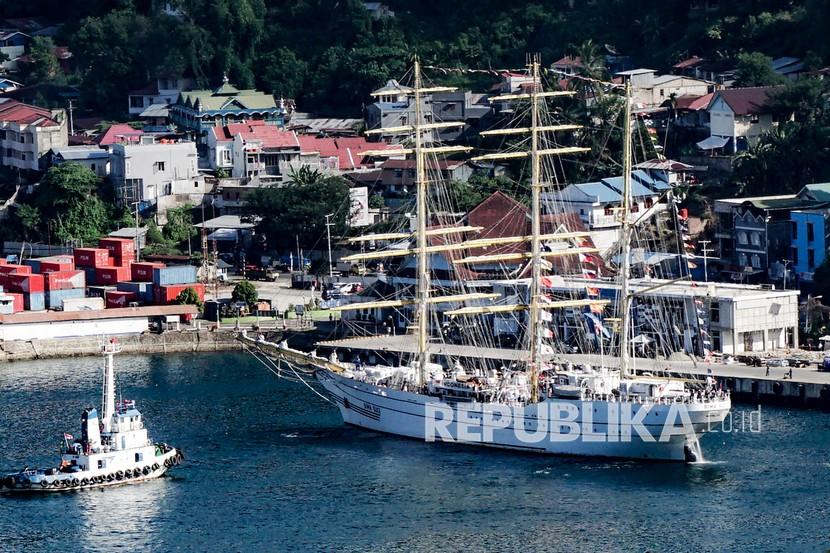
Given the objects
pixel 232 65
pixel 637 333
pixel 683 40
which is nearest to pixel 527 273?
pixel 637 333

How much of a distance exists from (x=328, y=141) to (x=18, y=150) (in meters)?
18.3

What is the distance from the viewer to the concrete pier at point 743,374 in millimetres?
80500

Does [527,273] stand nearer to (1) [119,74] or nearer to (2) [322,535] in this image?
(2) [322,535]

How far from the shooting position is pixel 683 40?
422ft

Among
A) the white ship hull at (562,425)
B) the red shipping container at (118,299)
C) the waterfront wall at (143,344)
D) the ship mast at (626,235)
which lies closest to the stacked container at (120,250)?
the red shipping container at (118,299)

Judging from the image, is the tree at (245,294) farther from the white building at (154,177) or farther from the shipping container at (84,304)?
the white building at (154,177)

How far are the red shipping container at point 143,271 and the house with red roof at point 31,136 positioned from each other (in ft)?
68.5

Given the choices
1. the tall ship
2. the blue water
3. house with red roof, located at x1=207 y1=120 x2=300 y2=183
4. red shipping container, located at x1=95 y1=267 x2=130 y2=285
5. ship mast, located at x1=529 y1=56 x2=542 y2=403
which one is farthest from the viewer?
house with red roof, located at x1=207 y1=120 x2=300 y2=183

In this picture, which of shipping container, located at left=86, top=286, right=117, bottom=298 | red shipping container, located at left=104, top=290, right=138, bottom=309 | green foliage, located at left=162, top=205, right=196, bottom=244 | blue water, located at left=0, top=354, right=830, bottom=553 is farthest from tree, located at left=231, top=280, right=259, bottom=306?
blue water, located at left=0, top=354, right=830, bottom=553

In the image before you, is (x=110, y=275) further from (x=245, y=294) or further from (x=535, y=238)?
(x=535, y=238)

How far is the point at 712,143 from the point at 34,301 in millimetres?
37369

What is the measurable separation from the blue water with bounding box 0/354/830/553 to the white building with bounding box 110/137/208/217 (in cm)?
3605

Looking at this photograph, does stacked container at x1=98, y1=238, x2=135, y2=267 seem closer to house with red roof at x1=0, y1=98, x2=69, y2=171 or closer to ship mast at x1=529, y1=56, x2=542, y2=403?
house with red roof at x1=0, y1=98, x2=69, y2=171

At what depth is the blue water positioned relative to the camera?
63.8 metres
